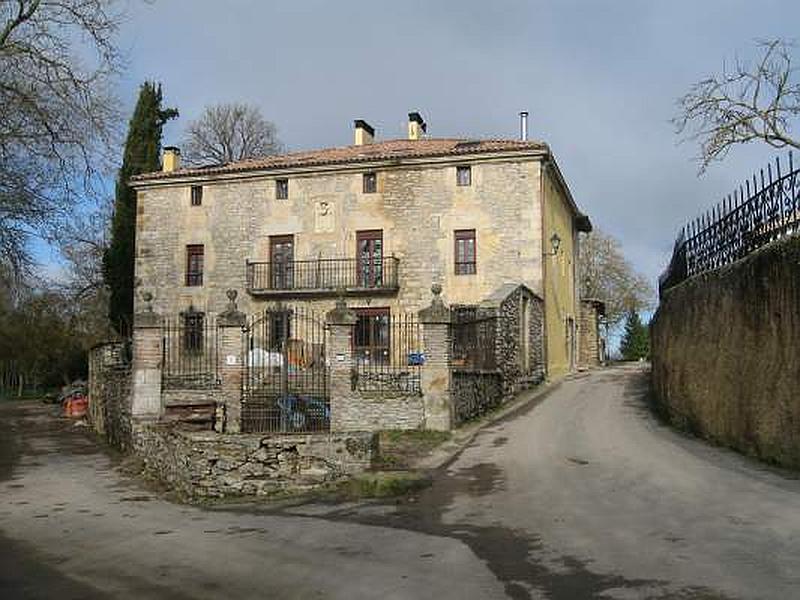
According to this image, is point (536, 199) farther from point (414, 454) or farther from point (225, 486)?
point (225, 486)

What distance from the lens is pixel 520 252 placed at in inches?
1051

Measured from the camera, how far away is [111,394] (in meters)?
22.2

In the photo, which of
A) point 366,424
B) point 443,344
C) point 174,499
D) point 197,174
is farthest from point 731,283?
point 197,174

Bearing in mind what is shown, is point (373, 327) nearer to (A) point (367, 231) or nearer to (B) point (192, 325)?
(A) point (367, 231)

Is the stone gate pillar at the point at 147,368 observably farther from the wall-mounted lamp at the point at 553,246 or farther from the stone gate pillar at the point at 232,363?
the wall-mounted lamp at the point at 553,246

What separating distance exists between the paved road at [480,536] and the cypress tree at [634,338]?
35653 millimetres

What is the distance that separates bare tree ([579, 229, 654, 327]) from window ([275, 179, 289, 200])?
24799 millimetres

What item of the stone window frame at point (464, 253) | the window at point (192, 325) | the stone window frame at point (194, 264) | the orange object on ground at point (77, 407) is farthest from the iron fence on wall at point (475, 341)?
the orange object on ground at point (77, 407)

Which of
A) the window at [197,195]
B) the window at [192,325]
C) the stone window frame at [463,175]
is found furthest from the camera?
the window at [197,195]

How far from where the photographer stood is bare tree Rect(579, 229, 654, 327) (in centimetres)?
4994

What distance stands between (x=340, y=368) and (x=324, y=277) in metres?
13.7

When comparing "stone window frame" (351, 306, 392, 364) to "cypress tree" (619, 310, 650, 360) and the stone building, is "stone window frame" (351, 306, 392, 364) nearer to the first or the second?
the stone building

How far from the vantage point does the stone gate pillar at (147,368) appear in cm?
1662

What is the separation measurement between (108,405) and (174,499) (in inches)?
439
